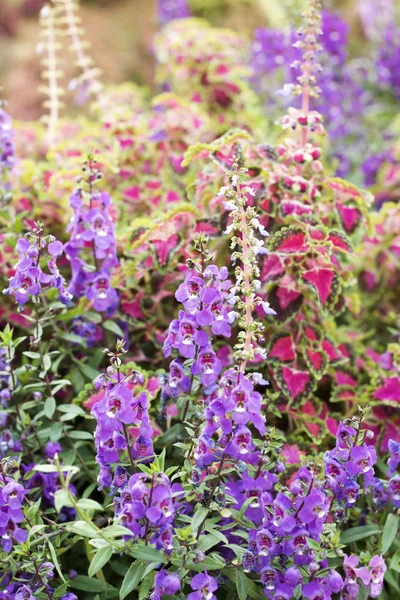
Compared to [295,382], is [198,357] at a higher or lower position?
higher

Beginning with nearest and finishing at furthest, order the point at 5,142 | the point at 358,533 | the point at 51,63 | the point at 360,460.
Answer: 1. the point at 360,460
2. the point at 358,533
3. the point at 5,142
4. the point at 51,63

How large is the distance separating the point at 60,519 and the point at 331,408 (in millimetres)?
913

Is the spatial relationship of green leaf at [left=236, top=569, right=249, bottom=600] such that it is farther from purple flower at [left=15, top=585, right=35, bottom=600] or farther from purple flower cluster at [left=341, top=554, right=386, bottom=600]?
purple flower at [left=15, top=585, right=35, bottom=600]

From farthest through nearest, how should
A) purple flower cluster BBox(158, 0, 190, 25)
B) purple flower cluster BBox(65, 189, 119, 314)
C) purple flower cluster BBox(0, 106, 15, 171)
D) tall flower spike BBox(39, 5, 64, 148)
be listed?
purple flower cluster BBox(158, 0, 190, 25)
tall flower spike BBox(39, 5, 64, 148)
purple flower cluster BBox(0, 106, 15, 171)
purple flower cluster BBox(65, 189, 119, 314)

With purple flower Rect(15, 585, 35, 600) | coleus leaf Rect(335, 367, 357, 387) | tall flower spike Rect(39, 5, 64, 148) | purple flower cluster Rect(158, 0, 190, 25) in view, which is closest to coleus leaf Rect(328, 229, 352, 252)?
coleus leaf Rect(335, 367, 357, 387)

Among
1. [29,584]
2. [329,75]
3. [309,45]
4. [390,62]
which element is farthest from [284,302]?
[390,62]

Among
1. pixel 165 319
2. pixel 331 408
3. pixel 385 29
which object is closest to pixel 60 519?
pixel 165 319

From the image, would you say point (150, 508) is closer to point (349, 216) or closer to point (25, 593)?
point (25, 593)

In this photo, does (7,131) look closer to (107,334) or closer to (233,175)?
(107,334)

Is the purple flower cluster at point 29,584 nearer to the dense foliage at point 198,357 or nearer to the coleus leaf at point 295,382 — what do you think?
the dense foliage at point 198,357

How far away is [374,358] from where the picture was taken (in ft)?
7.48

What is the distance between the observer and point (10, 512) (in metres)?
1.41

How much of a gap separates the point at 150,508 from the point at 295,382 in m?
0.73

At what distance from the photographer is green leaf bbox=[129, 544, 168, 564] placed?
4.28ft
